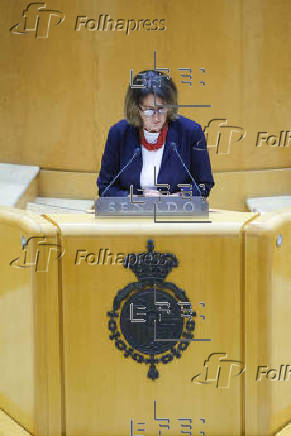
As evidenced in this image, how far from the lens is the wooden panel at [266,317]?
2527 mm

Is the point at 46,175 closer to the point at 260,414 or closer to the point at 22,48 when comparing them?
the point at 22,48

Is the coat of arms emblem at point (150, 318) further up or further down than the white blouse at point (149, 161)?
further down

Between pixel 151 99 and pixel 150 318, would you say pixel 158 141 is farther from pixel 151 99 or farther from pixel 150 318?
pixel 150 318

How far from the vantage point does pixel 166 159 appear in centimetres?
303

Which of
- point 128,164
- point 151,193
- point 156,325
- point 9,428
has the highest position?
point 128,164

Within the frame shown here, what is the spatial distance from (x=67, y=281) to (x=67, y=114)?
411cm

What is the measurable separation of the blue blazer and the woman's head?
9 centimetres

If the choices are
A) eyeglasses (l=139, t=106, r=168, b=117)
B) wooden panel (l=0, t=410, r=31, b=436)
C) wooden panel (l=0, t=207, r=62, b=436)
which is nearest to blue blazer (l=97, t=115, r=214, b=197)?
eyeglasses (l=139, t=106, r=168, b=117)

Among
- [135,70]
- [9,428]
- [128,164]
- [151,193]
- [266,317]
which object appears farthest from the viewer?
[135,70]

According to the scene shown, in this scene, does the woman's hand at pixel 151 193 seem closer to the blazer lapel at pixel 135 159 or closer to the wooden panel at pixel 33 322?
the blazer lapel at pixel 135 159

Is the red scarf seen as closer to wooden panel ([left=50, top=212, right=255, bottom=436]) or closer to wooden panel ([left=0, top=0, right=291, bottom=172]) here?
wooden panel ([left=50, top=212, right=255, bottom=436])

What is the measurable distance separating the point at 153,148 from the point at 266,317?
884 millimetres
